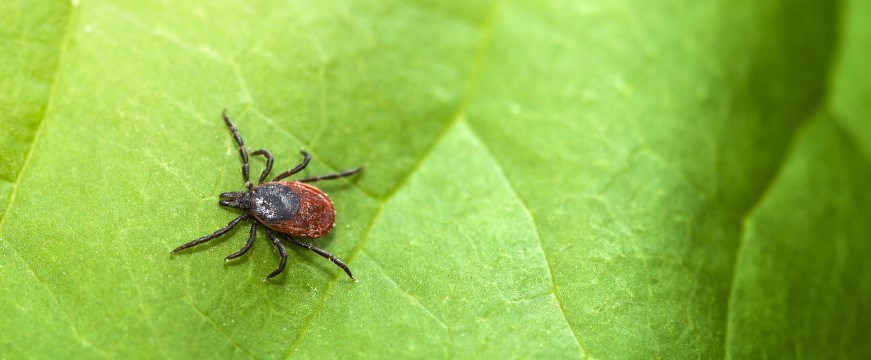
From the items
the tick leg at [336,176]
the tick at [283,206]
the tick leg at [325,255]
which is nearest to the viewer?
the tick leg at [325,255]

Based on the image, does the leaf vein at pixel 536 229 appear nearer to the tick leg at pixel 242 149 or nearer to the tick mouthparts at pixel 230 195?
the tick leg at pixel 242 149

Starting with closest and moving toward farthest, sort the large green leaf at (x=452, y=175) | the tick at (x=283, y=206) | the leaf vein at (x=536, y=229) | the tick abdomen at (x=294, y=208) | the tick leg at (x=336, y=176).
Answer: the large green leaf at (x=452, y=175)
the leaf vein at (x=536, y=229)
the tick at (x=283, y=206)
the tick abdomen at (x=294, y=208)
the tick leg at (x=336, y=176)

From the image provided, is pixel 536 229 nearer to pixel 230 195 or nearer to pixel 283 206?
pixel 283 206

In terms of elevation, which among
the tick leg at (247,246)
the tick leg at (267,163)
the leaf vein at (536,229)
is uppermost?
the leaf vein at (536,229)

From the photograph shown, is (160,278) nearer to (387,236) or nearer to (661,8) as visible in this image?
(387,236)

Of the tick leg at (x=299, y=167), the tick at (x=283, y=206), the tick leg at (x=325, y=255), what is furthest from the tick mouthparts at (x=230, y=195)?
the tick leg at (x=325, y=255)

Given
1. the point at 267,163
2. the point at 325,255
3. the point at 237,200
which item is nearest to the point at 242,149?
the point at 267,163

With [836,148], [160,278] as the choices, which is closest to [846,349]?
[836,148]
